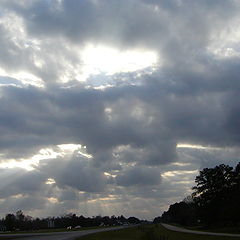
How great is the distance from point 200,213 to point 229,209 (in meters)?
23.8

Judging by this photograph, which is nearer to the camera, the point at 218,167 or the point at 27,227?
the point at 218,167

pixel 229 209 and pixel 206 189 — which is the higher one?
pixel 206 189

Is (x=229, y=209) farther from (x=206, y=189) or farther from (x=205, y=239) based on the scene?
(x=205, y=239)

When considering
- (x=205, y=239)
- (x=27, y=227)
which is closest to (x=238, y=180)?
(x=205, y=239)

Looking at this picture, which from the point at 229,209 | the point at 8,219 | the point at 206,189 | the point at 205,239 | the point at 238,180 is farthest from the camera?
the point at 8,219

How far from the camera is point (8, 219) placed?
7613 inches

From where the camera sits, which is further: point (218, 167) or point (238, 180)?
point (218, 167)

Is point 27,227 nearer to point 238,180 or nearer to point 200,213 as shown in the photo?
point 200,213

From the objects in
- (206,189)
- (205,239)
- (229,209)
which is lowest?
(205,239)

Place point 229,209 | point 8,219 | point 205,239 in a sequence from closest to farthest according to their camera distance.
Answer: point 205,239 < point 229,209 < point 8,219

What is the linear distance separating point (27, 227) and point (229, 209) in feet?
372

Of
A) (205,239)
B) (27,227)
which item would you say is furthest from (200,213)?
(27,227)

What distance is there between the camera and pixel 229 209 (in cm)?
11012

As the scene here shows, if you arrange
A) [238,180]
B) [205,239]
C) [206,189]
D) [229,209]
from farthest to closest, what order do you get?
[206,189]
[238,180]
[229,209]
[205,239]
